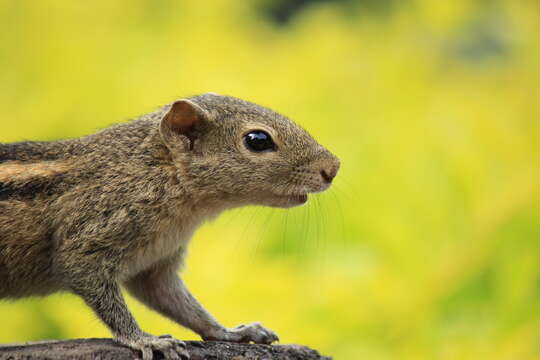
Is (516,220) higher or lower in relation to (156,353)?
higher

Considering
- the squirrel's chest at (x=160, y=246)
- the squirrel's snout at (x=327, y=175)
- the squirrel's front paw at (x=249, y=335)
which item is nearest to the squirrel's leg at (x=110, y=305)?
the squirrel's chest at (x=160, y=246)

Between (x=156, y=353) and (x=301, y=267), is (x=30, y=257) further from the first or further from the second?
(x=301, y=267)

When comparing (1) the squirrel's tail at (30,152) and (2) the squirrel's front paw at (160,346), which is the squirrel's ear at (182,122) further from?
(2) the squirrel's front paw at (160,346)

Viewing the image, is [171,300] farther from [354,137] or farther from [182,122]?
[354,137]

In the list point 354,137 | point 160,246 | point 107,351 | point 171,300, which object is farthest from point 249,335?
point 354,137

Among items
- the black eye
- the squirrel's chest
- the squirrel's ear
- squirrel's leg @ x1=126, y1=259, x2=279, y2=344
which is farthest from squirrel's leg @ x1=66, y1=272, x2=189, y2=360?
the black eye

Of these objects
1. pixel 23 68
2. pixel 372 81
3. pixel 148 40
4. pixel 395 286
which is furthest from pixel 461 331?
pixel 23 68
